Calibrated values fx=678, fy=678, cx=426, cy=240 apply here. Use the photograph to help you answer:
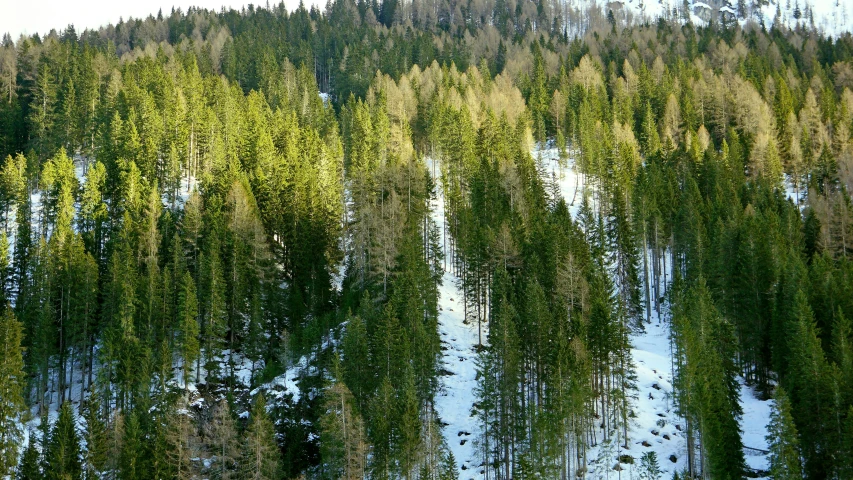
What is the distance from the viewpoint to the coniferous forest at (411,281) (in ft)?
149

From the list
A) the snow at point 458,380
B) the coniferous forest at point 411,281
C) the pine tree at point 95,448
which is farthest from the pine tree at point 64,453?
the snow at point 458,380

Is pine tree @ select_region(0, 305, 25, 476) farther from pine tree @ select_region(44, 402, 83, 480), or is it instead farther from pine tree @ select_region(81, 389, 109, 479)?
pine tree @ select_region(81, 389, 109, 479)

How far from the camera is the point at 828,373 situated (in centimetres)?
4316

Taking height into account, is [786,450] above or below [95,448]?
below

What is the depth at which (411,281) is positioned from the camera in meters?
56.1

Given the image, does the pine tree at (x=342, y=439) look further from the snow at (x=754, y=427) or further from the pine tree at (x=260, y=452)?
the snow at (x=754, y=427)

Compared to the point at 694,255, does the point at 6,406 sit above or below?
below

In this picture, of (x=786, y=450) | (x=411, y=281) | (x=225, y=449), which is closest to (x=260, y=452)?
(x=225, y=449)

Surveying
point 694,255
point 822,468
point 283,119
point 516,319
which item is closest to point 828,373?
point 822,468

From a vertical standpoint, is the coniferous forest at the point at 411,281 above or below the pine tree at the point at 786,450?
above

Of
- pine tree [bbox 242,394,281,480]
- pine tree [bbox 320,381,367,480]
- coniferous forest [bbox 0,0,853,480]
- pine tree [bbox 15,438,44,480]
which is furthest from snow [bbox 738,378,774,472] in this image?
pine tree [bbox 15,438,44,480]

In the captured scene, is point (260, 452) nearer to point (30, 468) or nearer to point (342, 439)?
point (342, 439)

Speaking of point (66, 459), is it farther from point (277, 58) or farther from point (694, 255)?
point (277, 58)

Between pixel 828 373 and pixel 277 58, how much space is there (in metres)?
126
